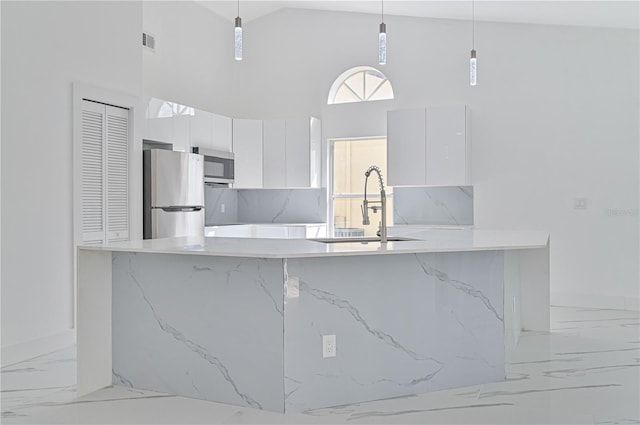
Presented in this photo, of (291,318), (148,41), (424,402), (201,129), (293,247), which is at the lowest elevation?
(424,402)

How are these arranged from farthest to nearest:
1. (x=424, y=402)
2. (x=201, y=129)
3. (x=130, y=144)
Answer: (x=201, y=129) → (x=130, y=144) → (x=424, y=402)

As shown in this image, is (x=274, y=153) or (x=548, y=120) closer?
(x=548, y=120)

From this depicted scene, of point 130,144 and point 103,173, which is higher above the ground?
point 130,144

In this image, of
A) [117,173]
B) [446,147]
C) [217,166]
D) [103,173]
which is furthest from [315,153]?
[103,173]

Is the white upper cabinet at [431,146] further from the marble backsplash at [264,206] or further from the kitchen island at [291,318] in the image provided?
the kitchen island at [291,318]

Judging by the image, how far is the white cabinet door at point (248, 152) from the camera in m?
6.64

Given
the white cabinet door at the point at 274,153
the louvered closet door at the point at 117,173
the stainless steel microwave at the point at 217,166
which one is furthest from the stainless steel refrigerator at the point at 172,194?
the white cabinet door at the point at 274,153

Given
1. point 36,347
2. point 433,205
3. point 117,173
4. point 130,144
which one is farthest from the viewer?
point 433,205

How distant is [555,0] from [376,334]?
3558 mm

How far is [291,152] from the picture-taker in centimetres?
665

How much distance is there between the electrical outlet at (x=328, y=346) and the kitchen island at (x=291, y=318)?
0.02 meters

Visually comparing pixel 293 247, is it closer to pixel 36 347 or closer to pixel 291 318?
pixel 291 318

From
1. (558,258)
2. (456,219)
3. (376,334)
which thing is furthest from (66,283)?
(558,258)

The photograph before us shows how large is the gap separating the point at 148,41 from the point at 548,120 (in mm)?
4012
